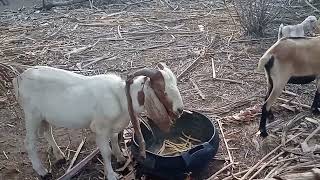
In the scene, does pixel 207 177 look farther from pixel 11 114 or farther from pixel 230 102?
pixel 11 114

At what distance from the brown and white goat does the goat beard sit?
147 cm

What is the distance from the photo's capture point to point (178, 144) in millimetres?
5297

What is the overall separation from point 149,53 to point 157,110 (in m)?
3.87

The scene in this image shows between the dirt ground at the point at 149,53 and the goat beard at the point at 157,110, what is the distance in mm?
885

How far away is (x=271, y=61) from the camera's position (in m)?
5.32

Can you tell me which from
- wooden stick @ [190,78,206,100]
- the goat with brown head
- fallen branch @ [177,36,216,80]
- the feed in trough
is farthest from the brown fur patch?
fallen branch @ [177,36,216,80]

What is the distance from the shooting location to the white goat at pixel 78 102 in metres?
4.58

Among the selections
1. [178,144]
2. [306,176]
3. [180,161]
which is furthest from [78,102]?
[306,176]

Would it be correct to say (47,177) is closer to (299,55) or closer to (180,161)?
(180,161)

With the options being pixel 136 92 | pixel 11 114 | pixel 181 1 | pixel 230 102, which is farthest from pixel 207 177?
pixel 181 1

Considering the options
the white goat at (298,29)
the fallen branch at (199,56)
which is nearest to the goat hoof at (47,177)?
the fallen branch at (199,56)

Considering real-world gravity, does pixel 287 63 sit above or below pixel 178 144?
above

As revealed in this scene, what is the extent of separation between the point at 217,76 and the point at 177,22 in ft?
8.79

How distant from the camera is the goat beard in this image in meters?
4.30
